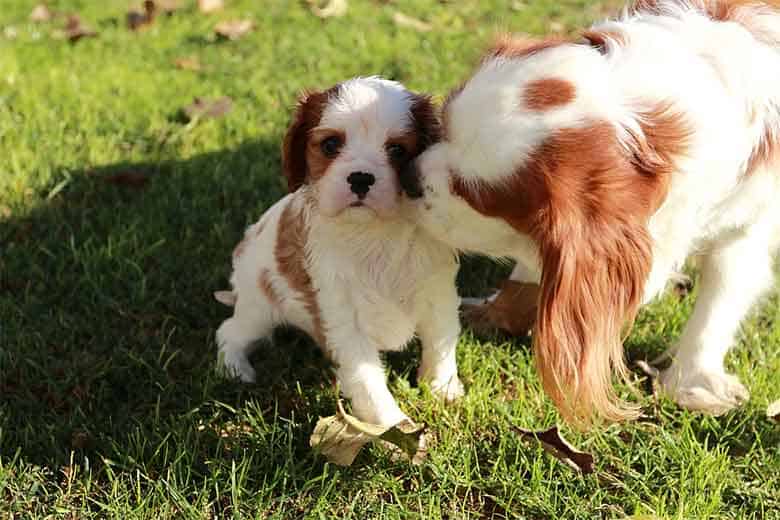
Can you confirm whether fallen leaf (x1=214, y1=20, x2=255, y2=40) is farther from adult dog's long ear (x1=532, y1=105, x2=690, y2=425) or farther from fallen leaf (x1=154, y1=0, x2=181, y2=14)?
adult dog's long ear (x1=532, y1=105, x2=690, y2=425)

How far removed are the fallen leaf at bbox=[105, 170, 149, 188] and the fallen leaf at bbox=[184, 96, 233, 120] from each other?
0.57m

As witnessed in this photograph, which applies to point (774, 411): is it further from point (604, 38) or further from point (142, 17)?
point (142, 17)

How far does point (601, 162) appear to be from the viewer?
2064mm

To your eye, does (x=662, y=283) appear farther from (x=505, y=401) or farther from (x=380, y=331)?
(x=380, y=331)

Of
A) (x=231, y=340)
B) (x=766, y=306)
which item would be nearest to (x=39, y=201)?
(x=231, y=340)

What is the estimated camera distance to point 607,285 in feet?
7.11

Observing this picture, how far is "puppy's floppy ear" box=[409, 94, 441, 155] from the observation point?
2.47 m

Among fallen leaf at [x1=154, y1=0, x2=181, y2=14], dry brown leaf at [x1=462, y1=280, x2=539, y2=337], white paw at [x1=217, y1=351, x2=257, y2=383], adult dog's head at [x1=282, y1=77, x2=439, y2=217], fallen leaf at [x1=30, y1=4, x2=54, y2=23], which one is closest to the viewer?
adult dog's head at [x1=282, y1=77, x2=439, y2=217]

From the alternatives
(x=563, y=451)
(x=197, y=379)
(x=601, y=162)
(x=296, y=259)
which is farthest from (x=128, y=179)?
(x=601, y=162)

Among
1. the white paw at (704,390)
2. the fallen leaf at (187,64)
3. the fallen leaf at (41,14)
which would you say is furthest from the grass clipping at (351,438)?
the fallen leaf at (41,14)

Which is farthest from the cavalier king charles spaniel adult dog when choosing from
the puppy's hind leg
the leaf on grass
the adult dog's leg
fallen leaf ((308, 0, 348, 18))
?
fallen leaf ((308, 0, 348, 18))

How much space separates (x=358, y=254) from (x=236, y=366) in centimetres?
71

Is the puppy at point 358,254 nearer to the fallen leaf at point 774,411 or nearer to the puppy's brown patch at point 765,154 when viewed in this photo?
the puppy's brown patch at point 765,154

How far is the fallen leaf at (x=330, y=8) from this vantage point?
5875 millimetres
